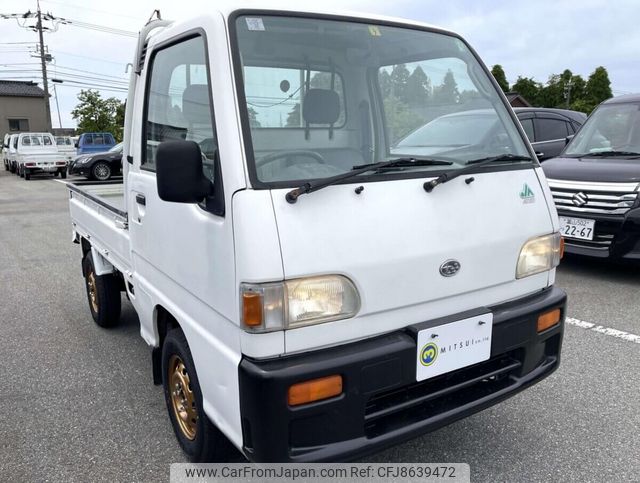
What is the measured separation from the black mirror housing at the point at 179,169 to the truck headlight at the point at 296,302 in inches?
16.0

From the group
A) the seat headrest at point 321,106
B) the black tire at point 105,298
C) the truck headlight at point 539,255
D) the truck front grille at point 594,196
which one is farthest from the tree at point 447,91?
the truck front grille at point 594,196

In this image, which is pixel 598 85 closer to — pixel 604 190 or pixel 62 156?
pixel 62 156

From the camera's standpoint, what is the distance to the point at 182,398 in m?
2.46

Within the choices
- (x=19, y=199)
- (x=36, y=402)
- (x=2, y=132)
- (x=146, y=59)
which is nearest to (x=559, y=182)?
(x=146, y=59)

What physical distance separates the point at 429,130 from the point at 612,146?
428cm

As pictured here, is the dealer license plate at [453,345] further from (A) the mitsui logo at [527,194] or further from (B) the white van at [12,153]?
(B) the white van at [12,153]

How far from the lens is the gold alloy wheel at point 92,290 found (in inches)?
162

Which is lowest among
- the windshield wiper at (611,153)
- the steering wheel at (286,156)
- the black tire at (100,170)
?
the black tire at (100,170)

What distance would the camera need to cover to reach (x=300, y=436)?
5.82ft

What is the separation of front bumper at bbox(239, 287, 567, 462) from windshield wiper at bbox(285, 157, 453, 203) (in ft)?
1.78

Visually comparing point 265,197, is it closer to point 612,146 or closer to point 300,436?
point 300,436

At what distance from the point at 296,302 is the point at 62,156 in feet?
68.5

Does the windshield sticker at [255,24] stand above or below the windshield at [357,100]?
above

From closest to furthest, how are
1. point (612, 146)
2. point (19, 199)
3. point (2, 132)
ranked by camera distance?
point (612, 146), point (19, 199), point (2, 132)
